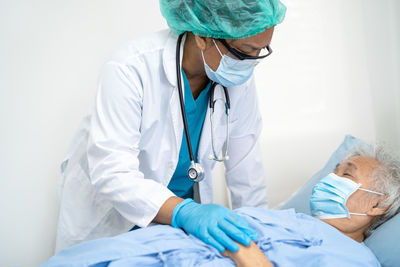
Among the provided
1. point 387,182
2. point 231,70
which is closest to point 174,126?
point 231,70

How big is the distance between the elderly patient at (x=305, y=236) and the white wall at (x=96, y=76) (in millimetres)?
497

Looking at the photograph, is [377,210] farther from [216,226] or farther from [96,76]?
[96,76]

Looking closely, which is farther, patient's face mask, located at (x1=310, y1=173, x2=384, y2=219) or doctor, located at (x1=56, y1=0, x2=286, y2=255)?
patient's face mask, located at (x1=310, y1=173, x2=384, y2=219)

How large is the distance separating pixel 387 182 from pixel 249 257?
723mm

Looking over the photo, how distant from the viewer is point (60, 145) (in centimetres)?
192

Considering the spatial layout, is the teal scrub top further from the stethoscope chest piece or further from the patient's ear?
the patient's ear

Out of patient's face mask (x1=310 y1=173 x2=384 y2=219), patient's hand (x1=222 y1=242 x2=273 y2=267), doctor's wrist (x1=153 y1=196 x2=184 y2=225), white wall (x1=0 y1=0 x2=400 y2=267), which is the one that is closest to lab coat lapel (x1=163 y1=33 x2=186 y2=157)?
doctor's wrist (x1=153 y1=196 x2=184 y2=225)

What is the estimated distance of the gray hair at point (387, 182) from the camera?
1.51m

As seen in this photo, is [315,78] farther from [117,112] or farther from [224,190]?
[117,112]

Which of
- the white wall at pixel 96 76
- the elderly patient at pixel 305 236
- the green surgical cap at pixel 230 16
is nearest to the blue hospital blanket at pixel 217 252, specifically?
the elderly patient at pixel 305 236

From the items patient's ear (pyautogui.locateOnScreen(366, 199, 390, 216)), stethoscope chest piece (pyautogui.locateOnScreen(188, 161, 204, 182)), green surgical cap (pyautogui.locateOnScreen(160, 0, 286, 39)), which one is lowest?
patient's ear (pyautogui.locateOnScreen(366, 199, 390, 216))

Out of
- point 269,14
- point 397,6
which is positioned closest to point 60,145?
point 269,14

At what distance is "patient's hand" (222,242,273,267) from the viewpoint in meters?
1.09

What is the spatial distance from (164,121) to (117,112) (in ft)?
0.73
